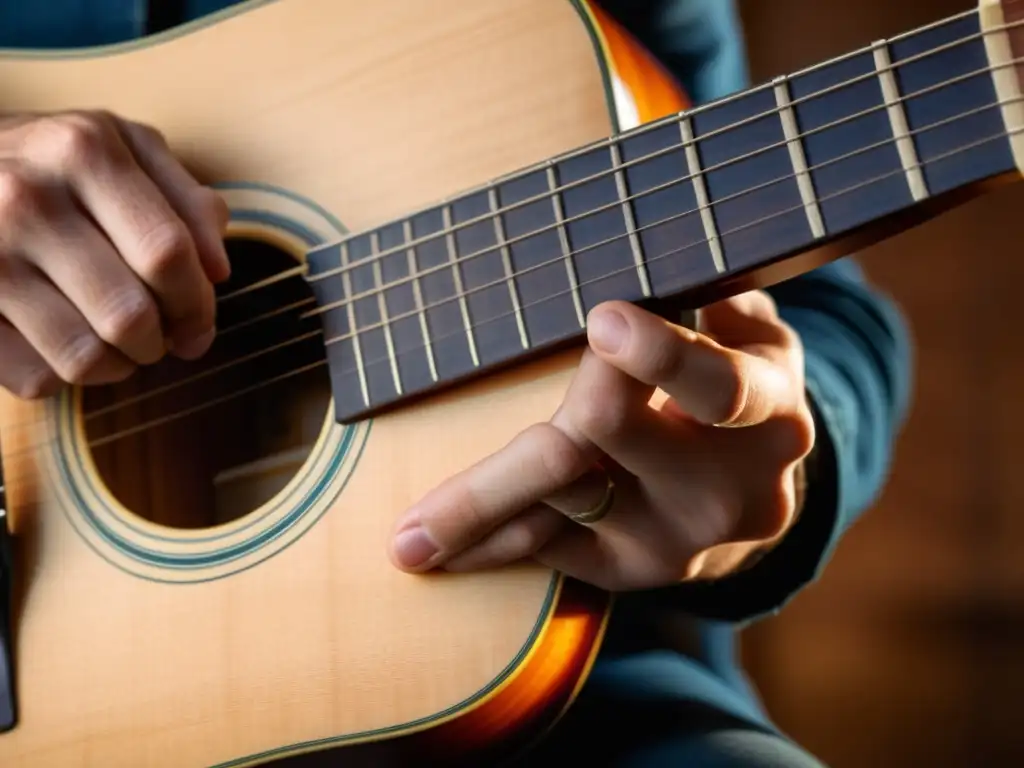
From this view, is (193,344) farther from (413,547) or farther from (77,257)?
(413,547)

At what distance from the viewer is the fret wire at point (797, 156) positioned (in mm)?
415

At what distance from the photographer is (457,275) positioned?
0.52 meters

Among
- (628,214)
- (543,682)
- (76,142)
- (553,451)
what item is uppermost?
(76,142)

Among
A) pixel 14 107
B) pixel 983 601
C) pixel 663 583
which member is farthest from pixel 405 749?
pixel 983 601

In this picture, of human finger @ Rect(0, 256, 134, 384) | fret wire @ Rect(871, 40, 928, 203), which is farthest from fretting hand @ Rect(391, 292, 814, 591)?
human finger @ Rect(0, 256, 134, 384)

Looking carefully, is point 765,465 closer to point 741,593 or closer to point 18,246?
point 741,593

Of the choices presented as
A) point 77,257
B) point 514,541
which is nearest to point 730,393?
point 514,541

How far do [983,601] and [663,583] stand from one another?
48.5 inches

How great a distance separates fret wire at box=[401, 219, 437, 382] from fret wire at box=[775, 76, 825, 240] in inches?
8.4

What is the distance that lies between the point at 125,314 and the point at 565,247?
0.25m

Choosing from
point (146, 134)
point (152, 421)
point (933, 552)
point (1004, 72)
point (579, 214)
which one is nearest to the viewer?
point (1004, 72)

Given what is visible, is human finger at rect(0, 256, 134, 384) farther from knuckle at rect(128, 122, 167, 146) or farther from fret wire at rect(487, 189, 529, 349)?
fret wire at rect(487, 189, 529, 349)

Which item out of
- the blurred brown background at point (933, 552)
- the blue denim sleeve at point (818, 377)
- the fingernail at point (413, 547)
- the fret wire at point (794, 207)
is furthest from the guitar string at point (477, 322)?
the blurred brown background at point (933, 552)

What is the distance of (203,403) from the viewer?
706 millimetres
